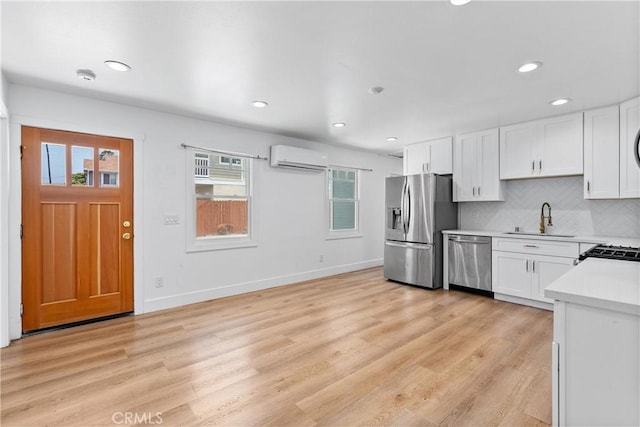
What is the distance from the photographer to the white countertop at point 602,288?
108 centimetres

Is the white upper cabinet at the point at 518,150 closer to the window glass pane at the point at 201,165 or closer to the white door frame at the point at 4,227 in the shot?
the window glass pane at the point at 201,165

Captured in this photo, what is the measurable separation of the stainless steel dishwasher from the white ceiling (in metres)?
1.73

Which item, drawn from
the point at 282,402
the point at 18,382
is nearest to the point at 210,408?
the point at 282,402

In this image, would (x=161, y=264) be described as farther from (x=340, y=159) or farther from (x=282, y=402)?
(x=340, y=159)

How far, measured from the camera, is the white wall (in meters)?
3.05

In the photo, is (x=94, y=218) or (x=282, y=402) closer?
(x=282, y=402)

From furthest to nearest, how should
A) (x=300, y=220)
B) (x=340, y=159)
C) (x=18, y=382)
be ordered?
(x=340, y=159) → (x=300, y=220) → (x=18, y=382)

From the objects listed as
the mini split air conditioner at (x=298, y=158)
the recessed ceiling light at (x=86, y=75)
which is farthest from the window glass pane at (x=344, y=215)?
the recessed ceiling light at (x=86, y=75)

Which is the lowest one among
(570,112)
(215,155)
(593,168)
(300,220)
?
(300,220)

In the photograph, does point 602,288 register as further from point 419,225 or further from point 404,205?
point 404,205

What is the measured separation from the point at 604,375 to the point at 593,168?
3.32 m

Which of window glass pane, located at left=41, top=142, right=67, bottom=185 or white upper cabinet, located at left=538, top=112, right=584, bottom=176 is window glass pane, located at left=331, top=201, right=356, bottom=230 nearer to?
white upper cabinet, located at left=538, top=112, right=584, bottom=176

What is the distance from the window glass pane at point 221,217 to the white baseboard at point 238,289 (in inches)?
29.6

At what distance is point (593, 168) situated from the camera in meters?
3.48
